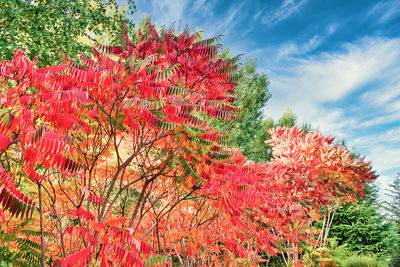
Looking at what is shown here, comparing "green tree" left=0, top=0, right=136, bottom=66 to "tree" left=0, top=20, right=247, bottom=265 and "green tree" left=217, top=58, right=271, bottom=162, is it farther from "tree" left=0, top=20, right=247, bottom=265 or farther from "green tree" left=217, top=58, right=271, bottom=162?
"green tree" left=217, top=58, right=271, bottom=162

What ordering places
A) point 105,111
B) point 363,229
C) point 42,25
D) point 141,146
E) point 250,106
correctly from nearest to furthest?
point 105,111
point 141,146
point 42,25
point 363,229
point 250,106

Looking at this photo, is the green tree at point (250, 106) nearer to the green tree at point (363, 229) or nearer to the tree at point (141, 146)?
the green tree at point (363, 229)

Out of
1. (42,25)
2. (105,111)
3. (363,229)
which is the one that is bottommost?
(363,229)

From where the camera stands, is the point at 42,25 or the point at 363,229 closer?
the point at 42,25

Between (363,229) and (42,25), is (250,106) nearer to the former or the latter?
(363,229)

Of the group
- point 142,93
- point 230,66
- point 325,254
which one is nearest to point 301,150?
point 230,66

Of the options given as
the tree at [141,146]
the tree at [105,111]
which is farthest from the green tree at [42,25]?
the tree at [105,111]

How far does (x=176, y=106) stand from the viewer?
3.07 m

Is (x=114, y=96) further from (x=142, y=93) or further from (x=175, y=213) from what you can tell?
(x=175, y=213)

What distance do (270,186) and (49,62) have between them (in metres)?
7.93

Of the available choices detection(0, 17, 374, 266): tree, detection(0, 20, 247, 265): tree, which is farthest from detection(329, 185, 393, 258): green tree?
detection(0, 20, 247, 265): tree

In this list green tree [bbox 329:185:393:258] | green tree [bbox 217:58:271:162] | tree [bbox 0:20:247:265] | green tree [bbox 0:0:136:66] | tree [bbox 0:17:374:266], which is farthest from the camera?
green tree [bbox 217:58:271:162]

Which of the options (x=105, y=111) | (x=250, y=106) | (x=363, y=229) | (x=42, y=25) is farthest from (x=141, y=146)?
(x=250, y=106)

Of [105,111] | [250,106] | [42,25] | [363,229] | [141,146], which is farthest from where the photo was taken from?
[250,106]
